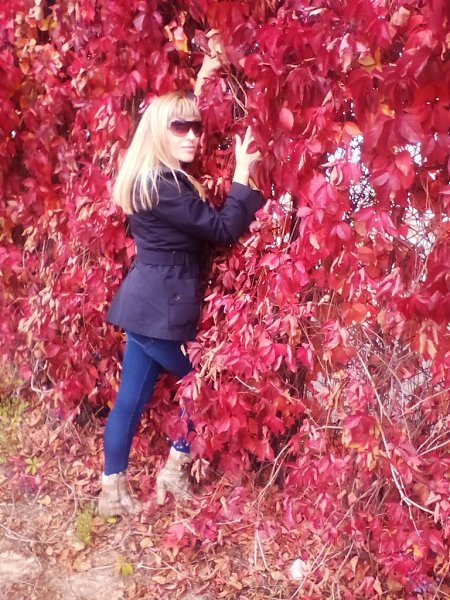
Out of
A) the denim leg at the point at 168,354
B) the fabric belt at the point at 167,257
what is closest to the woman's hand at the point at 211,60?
the fabric belt at the point at 167,257

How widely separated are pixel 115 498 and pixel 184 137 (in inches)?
66.3

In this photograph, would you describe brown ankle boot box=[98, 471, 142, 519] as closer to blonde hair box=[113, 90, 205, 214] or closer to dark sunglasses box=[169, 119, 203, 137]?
blonde hair box=[113, 90, 205, 214]

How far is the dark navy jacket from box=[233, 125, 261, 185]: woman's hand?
0.14ft

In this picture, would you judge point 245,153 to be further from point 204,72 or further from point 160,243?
point 160,243

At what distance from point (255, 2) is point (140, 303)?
1.19 m

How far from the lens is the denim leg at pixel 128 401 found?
2.51 meters

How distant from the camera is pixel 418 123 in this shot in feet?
4.96

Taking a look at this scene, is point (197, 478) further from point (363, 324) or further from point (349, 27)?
point (349, 27)

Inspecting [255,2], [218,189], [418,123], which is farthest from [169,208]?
[418,123]

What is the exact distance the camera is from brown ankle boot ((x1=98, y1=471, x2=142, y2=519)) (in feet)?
8.72

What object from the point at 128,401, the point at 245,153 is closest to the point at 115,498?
the point at 128,401

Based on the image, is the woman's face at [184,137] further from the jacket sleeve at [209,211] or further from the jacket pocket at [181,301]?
the jacket pocket at [181,301]

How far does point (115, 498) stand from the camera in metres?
2.67

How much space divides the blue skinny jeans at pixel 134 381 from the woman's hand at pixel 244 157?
0.77 m
